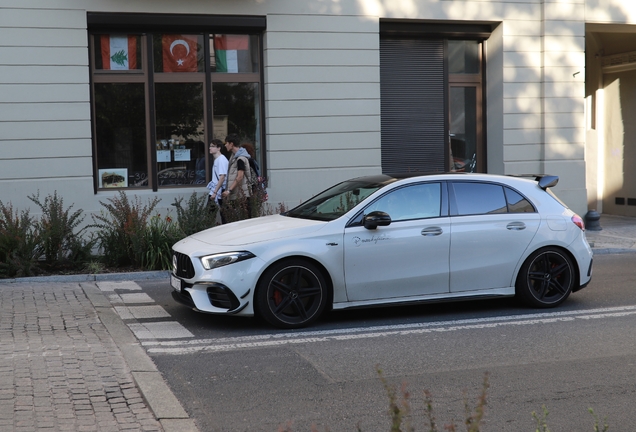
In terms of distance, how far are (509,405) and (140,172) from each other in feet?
34.2

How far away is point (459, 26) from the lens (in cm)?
1634

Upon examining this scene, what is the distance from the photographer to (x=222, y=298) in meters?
7.73

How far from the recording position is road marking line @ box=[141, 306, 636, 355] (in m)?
7.25

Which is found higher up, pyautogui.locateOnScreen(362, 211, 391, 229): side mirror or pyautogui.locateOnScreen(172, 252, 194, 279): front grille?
pyautogui.locateOnScreen(362, 211, 391, 229): side mirror

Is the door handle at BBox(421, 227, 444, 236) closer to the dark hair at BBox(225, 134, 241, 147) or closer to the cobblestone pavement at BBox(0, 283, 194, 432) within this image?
the cobblestone pavement at BBox(0, 283, 194, 432)

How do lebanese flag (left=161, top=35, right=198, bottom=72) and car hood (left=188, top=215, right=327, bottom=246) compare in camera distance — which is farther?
lebanese flag (left=161, top=35, right=198, bottom=72)

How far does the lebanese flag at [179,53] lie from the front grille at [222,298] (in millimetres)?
7903

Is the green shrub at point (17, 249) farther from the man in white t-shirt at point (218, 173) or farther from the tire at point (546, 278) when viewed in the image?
the tire at point (546, 278)

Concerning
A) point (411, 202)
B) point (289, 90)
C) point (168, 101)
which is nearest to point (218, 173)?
point (168, 101)

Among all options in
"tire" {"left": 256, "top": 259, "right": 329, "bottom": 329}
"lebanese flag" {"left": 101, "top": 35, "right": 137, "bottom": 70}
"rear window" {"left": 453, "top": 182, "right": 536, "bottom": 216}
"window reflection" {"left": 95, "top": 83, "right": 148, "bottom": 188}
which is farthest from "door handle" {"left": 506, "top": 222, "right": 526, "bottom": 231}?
"lebanese flag" {"left": 101, "top": 35, "right": 137, "bottom": 70}

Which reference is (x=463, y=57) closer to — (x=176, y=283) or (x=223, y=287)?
(x=176, y=283)

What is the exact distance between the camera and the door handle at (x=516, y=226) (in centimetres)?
858

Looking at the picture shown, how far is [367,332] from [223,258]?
157cm

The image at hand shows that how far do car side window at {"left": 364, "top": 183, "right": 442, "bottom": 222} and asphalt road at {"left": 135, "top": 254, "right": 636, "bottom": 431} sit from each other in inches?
43.6
